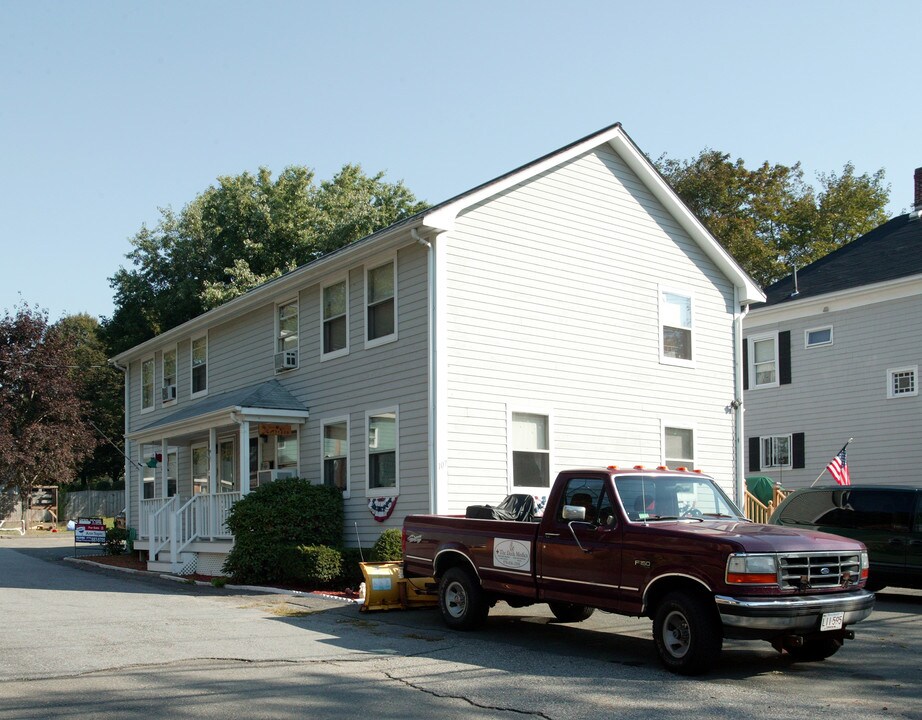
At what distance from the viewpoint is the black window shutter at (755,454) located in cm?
2909

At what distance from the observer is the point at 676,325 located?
2070 centimetres

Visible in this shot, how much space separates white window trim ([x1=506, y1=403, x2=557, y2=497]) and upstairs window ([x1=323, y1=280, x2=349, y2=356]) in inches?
142

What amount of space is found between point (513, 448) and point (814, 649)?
8.35 m

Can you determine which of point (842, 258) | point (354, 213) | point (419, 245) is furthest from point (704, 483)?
point (354, 213)

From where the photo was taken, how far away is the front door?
9766 mm

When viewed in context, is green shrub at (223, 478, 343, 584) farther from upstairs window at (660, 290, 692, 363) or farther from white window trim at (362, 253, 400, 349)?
upstairs window at (660, 290, 692, 363)

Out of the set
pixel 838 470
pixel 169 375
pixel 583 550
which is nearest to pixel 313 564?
pixel 583 550

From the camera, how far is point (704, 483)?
35.2 ft

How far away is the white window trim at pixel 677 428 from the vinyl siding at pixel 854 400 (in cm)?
813

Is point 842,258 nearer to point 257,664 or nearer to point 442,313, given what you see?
point 442,313

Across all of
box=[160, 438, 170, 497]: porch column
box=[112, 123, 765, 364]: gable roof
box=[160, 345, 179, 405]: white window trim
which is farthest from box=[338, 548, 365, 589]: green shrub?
box=[160, 345, 179, 405]: white window trim

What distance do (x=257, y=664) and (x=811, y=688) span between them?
5.10 meters

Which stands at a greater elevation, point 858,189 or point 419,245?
point 858,189

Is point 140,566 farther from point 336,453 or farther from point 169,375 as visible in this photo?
point 336,453
